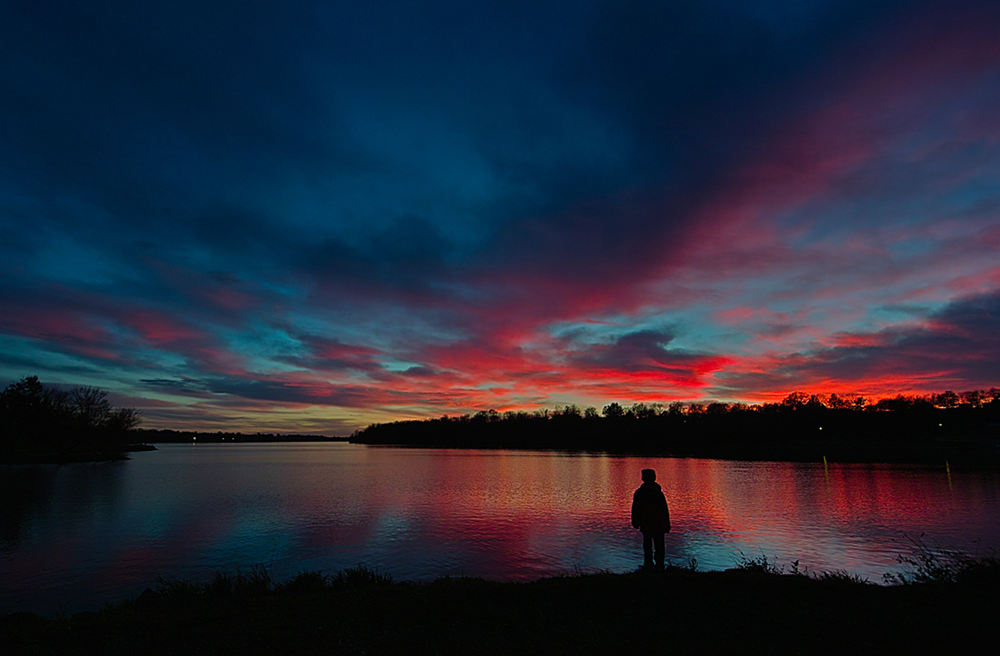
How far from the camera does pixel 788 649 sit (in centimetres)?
920

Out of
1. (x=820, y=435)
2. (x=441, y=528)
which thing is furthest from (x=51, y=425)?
(x=820, y=435)

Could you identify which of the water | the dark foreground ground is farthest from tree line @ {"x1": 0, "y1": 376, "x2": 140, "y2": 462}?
the dark foreground ground

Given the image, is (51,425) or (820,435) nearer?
(51,425)

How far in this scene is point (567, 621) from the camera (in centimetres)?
1090

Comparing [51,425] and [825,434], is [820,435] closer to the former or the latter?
[825,434]

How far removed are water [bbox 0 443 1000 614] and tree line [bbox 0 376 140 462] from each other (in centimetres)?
4679

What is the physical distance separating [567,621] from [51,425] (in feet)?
397

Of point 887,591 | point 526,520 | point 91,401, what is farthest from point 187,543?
point 91,401

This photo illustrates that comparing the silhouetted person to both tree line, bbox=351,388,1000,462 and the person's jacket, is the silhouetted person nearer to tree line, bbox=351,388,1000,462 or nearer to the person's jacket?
the person's jacket

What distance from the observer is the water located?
70.8ft

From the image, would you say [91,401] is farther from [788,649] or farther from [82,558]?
[788,649]

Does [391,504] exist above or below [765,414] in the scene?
below

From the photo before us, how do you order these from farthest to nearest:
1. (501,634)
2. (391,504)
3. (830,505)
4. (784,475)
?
(784,475), (391,504), (830,505), (501,634)

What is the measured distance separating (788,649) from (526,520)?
25560 millimetres
